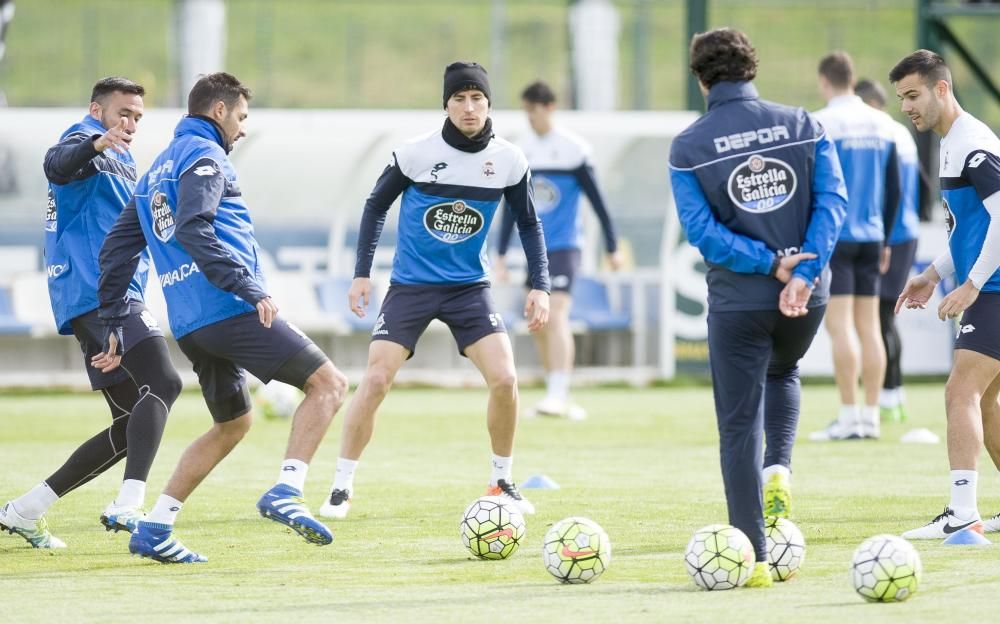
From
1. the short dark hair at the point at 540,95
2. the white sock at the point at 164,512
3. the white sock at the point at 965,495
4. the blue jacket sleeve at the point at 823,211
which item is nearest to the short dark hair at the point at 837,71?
the short dark hair at the point at 540,95

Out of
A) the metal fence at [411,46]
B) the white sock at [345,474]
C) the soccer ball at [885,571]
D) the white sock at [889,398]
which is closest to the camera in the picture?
the soccer ball at [885,571]

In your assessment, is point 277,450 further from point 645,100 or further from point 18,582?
point 645,100

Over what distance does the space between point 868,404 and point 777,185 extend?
6.32 meters

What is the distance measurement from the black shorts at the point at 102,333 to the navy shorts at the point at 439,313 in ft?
4.24

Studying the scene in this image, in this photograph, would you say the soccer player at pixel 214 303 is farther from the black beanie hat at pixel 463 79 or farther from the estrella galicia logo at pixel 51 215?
the black beanie hat at pixel 463 79

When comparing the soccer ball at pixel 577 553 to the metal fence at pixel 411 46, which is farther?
the metal fence at pixel 411 46

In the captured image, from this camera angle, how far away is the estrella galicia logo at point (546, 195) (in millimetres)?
13711

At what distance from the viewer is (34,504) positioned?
7.37 meters

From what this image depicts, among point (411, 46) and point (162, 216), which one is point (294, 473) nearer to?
point (162, 216)

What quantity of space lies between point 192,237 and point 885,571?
3.09 m

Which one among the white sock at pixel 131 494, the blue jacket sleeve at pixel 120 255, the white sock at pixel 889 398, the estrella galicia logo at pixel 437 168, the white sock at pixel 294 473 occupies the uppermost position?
the estrella galicia logo at pixel 437 168

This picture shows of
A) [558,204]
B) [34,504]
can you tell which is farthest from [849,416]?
[34,504]

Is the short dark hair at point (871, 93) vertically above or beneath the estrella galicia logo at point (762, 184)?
above

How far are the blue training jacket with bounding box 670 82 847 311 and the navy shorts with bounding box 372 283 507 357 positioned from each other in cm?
239
